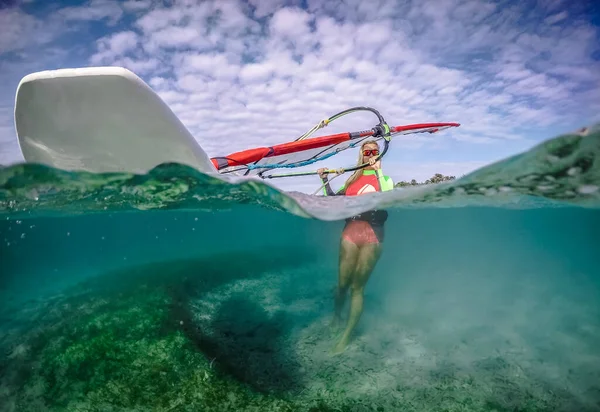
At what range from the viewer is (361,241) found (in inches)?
232

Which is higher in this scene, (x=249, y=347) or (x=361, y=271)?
(x=361, y=271)

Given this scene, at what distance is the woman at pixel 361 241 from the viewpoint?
5848 millimetres

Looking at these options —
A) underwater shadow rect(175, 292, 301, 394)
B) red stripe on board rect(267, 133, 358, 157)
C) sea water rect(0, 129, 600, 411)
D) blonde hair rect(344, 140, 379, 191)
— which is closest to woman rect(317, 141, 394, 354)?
blonde hair rect(344, 140, 379, 191)

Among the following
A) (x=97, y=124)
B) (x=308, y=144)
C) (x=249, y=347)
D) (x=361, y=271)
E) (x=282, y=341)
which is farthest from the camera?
(x=308, y=144)

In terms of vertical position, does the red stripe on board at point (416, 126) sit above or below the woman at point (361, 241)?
above

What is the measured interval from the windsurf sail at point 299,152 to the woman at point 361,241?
0.74 m

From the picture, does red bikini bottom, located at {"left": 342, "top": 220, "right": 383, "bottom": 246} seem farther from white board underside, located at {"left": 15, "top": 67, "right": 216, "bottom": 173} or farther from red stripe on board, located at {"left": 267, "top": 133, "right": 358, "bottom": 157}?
white board underside, located at {"left": 15, "top": 67, "right": 216, "bottom": 173}

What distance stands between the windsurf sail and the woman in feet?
2.43

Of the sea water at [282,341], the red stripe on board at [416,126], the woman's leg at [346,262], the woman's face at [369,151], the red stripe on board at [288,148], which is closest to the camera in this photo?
the sea water at [282,341]

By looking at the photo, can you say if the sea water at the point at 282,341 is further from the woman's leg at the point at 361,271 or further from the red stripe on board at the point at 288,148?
the woman's leg at the point at 361,271

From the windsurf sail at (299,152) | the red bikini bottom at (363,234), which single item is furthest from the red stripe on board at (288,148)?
the red bikini bottom at (363,234)

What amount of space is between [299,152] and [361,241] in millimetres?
3458

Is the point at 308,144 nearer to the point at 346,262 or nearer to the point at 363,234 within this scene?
the point at 363,234

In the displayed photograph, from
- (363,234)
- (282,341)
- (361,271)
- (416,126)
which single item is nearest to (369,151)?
(363,234)
